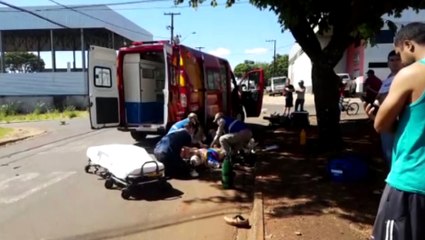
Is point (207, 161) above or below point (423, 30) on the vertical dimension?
below

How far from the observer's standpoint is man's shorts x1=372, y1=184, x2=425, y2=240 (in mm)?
2732

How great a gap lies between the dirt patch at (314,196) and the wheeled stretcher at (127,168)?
1.76 meters

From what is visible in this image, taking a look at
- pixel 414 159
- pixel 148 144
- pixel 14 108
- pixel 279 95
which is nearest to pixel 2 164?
pixel 148 144

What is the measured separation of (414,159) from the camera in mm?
2771

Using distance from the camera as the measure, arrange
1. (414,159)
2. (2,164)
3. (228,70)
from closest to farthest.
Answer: (414,159), (2,164), (228,70)

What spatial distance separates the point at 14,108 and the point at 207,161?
3465 cm

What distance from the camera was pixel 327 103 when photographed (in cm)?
1148

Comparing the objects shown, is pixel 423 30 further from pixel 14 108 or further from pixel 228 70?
pixel 14 108

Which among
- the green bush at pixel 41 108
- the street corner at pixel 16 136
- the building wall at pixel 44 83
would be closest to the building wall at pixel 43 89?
the building wall at pixel 44 83

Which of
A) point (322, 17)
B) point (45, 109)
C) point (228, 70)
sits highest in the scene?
point (322, 17)

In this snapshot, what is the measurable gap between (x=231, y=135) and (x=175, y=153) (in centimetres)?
143

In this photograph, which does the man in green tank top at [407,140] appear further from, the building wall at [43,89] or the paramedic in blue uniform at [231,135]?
the building wall at [43,89]

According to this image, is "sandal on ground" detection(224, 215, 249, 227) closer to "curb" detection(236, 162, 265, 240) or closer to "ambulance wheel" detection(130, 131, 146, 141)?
"curb" detection(236, 162, 265, 240)

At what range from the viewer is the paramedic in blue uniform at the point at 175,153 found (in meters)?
9.27
